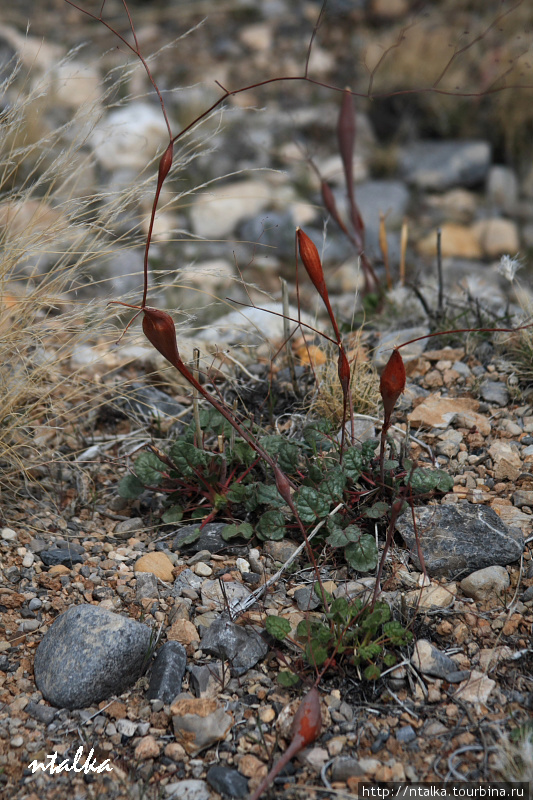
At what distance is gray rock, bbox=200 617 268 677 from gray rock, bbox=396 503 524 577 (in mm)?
430

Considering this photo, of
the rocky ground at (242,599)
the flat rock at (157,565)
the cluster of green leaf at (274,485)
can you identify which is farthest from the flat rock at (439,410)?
the flat rock at (157,565)

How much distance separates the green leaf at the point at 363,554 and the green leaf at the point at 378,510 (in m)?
0.05

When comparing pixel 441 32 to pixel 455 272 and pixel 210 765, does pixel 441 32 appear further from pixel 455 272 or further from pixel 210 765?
pixel 210 765

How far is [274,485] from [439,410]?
0.59 m

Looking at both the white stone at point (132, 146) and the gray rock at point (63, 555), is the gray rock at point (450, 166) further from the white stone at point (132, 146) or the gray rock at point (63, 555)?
the gray rock at point (63, 555)

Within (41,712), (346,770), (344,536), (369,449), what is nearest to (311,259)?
(369,449)

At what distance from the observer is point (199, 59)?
5.76 metres

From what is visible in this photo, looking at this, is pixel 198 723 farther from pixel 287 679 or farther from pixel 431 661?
pixel 431 661

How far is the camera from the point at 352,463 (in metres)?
1.69

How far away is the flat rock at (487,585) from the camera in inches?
61.4

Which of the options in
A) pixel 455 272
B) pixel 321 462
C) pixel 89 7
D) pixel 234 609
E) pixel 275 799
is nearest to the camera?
pixel 275 799

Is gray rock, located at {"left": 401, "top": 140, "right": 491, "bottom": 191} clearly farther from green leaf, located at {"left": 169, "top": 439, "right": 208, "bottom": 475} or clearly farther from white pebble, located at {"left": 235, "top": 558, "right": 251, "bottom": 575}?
white pebble, located at {"left": 235, "top": 558, "right": 251, "bottom": 575}

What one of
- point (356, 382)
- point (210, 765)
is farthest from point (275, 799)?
point (356, 382)

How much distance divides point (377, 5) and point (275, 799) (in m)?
6.37
